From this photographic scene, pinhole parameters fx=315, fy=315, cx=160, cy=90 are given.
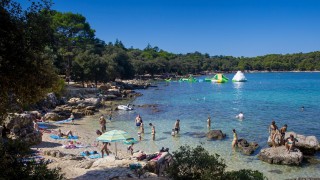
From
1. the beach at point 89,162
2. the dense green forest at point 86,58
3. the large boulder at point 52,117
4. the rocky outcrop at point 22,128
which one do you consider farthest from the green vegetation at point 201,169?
the large boulder at point 52,117

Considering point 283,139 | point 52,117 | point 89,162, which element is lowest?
point 52,117

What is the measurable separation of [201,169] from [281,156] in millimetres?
10549

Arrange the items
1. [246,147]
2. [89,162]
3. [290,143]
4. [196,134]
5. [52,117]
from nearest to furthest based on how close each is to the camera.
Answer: [89,162]
[290,143]
[246,147]
[196,134]
[52,117]

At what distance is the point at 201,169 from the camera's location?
38.2ft

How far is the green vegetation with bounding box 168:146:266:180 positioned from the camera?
10.9 metres

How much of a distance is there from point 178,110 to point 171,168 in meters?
35.4

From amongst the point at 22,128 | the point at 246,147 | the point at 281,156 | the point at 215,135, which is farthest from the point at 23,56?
the point at 215,135

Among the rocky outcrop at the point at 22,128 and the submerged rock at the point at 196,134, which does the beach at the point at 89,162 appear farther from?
the submerged rock at the point at 196,134

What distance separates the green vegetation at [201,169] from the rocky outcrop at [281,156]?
9025mm

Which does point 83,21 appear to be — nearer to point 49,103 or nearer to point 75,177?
point 49,103

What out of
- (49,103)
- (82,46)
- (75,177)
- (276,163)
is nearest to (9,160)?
(75,177)

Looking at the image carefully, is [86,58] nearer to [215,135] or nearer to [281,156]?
[215,135]

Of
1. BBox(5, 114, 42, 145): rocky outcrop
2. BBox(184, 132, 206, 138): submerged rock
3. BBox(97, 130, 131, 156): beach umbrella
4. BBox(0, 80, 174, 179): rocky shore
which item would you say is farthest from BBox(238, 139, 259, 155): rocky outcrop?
BBox(5, 114, 42, 145): rocky outcrop

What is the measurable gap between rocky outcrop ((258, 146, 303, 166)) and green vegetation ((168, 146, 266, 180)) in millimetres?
9025
